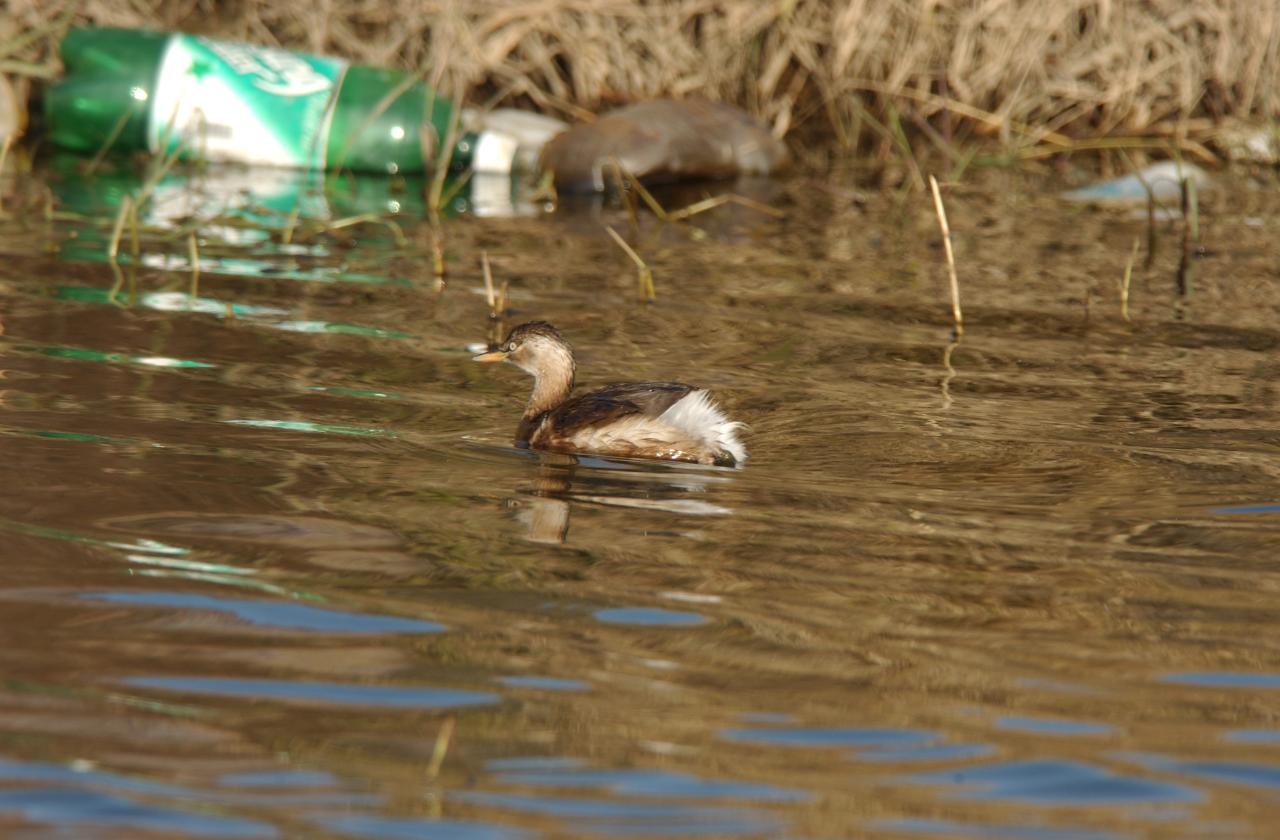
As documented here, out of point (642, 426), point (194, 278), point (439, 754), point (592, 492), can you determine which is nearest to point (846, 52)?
point (194, 278)

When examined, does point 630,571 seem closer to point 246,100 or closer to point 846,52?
point 246,100

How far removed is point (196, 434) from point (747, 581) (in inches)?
79.1

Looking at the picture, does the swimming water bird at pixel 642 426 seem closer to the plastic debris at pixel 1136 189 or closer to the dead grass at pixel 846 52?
the plastic debris at pixel 1136 189

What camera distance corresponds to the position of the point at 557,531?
15.8 feet

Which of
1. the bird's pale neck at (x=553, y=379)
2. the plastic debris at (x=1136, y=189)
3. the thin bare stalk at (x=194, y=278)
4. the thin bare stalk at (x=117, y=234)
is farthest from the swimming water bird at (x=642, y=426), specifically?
the plastic debris at (x=1136, y=189)

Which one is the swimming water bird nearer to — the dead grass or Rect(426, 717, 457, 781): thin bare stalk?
Rect(426, 717, 457, 781): thin bare stalk

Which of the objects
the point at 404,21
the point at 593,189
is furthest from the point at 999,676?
the point at 404,21

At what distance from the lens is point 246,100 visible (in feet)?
37.0

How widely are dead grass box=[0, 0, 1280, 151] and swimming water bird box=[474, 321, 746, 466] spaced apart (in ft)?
22.7

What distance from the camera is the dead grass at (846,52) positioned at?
12641 mm

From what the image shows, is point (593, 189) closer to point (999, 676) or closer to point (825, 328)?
point (825, 328)

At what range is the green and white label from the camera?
1100cm

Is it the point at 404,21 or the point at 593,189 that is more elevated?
the point at 404,21

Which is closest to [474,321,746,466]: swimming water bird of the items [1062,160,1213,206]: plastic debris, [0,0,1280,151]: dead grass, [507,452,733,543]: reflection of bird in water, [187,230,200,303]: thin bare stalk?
[507,452,733,543]: reflection of bird in water
